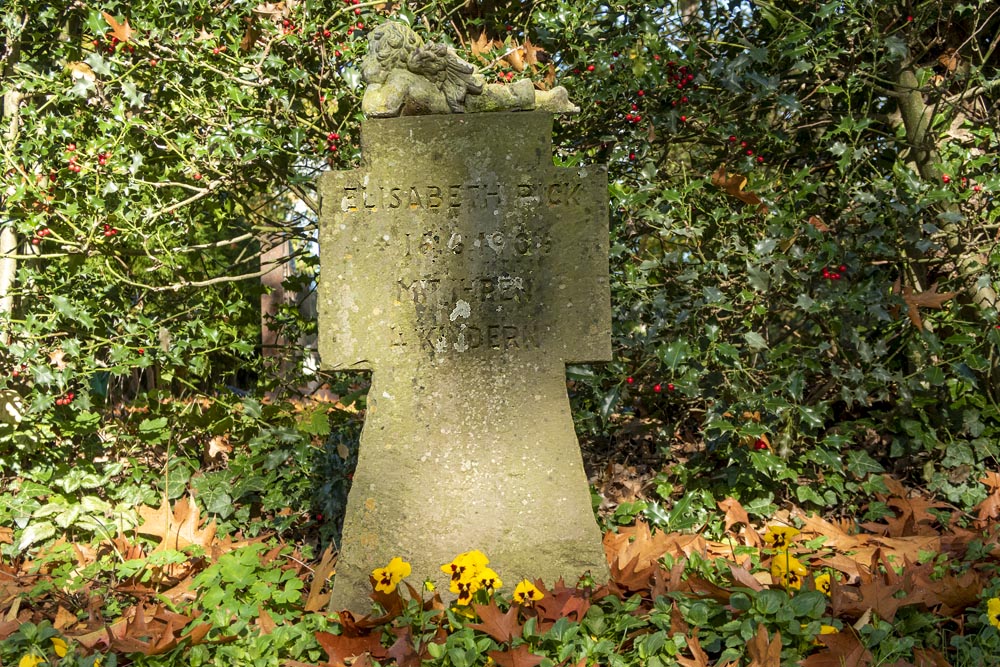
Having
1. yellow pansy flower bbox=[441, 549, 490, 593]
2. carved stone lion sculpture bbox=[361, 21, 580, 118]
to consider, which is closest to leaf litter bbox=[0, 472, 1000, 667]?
yellow pansy flower bbox=[441, 549, 490, 593]

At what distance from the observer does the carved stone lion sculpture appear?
9.23 ft

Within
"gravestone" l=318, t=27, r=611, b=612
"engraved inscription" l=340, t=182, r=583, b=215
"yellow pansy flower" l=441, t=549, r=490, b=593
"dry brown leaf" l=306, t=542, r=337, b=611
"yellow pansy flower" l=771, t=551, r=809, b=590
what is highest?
"engraved inscription" l=340, t=182, r=583, b=215

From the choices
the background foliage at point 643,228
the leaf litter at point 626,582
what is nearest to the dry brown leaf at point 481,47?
the background foliage at point 643,228

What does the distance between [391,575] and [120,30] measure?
284cm

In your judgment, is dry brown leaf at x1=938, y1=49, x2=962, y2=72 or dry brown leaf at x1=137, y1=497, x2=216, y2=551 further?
dry brown leaf at x1=938, y1=49, x2=962, y2=72

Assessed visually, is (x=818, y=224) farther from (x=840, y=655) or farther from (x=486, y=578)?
(x=486, y=578)

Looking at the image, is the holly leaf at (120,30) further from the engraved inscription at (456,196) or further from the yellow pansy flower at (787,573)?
the yellow pansy flower at (787,573)

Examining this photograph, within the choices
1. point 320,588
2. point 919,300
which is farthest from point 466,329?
point 919,300

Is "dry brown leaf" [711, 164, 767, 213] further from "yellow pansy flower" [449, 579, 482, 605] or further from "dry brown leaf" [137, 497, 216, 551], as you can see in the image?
"dry brown leaf" [137, 497, 216, 551]

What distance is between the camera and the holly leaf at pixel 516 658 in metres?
2.20

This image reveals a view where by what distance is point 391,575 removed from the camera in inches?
101

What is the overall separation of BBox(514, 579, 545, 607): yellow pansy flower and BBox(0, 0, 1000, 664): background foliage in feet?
3.92

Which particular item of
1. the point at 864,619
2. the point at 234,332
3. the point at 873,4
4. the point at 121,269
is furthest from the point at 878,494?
the point at 121,269

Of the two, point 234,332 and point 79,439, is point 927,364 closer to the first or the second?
point 234,332
